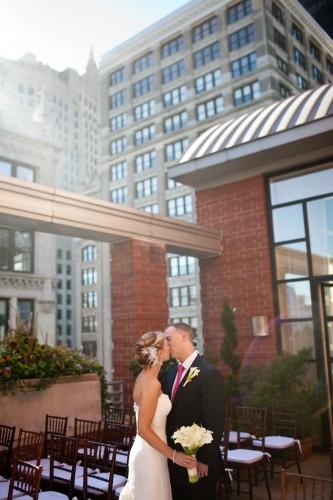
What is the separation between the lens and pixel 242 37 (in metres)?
44.7

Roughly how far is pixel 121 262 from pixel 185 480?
5691 mm

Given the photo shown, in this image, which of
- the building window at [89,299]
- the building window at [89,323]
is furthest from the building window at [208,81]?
the building window at [89,323]

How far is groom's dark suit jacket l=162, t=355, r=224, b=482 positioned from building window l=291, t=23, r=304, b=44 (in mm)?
48643

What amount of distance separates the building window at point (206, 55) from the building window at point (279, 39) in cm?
560

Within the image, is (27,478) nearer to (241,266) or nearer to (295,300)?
(295,300)

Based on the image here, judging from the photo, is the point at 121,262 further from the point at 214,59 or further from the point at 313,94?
the point at 214,59

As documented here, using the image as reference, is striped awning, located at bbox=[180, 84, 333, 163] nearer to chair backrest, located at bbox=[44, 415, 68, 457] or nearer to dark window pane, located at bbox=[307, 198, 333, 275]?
dark window pane, located at bbox=[307, 198, 333, 275]

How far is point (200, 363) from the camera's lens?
4180 mm

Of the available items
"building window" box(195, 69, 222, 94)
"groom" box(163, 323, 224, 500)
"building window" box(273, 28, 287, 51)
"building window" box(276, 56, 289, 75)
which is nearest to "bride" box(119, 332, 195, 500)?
"groom" box(163, 323, 224, 500)

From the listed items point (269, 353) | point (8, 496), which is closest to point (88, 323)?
point (269, 353)

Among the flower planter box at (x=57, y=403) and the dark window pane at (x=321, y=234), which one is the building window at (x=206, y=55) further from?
the flower planter box at (x=57, y=403)

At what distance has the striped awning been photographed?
9.48 meters

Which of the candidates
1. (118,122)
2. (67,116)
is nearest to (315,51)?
(118,122)

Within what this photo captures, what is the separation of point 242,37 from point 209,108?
23.3 ft
